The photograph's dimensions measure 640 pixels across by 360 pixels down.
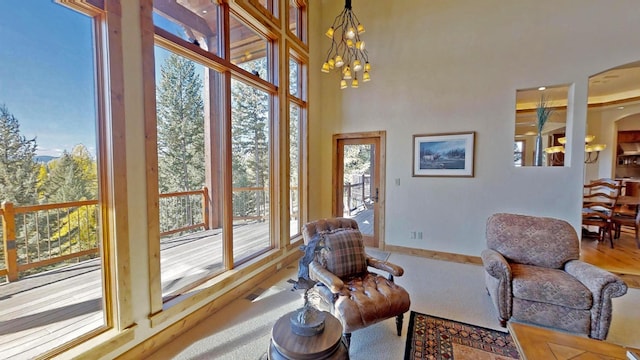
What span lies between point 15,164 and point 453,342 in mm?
3437

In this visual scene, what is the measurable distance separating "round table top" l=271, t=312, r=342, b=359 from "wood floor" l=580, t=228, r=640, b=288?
4260 millimetres

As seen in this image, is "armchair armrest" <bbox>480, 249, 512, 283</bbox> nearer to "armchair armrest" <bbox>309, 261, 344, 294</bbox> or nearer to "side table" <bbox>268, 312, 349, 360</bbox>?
"armchair armrest" <bbox>309, 261, 344, 294</bbox>

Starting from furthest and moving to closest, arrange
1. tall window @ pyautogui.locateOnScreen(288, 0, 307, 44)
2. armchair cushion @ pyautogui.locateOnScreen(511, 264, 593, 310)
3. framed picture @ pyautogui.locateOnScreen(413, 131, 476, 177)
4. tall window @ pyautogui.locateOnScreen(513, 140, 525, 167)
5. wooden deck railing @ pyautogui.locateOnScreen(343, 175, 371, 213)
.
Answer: wooden deck railing @ pyautogui.locateOnScreen(343, 175, 371, 213) < tall window @ pyautogui.locateOnScreen(288, 0, 307, 44) < framed picture @ pyautogui.locateOnScreen(413, 131, 476, 177) < tall window @ pyautogui.locateOnScreen(513, 140, 525, 167) < armchair cushion @ pyautogui.locateOnScreen(511, 264, 593, 310)

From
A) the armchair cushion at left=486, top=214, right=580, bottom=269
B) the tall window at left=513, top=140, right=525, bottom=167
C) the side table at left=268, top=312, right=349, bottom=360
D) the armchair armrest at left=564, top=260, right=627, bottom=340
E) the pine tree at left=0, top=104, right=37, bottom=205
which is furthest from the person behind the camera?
the tall window at left=513, top=140, right=525, bottom=167

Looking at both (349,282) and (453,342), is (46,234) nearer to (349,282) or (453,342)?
(349,282)

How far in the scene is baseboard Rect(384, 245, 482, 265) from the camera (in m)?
4.09

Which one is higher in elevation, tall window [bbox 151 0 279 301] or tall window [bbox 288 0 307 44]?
tall window [bbox 288 0 307 44]

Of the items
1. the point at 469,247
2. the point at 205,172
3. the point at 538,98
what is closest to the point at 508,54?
the point at 538,98

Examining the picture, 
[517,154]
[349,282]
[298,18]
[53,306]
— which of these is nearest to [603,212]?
[517,154]

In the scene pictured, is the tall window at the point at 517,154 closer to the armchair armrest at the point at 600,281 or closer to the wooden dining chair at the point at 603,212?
the wooden dining chair at the point at 603,212

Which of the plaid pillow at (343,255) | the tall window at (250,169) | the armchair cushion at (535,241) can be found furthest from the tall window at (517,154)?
the tall window at (250,169)

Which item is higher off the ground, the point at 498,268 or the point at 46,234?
the point at 46,234

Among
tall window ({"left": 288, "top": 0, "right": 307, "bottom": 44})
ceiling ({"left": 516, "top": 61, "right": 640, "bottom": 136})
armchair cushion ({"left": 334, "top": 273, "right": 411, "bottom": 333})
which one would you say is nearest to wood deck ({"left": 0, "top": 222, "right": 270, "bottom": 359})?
armchair cushion ({"left": 334, "top": 273, "right": 411, "bottom": 333})

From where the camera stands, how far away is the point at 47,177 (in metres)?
1.70
